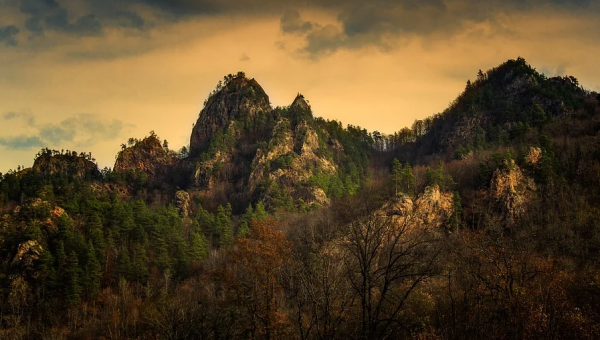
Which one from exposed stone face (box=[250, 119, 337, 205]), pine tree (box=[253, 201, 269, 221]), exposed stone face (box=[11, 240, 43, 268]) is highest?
exposed stone face (box=[250, 119, 337, 205])

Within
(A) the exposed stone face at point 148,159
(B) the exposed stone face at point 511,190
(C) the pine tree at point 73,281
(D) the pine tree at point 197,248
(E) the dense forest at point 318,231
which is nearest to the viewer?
(E) the dense forest at point 318,231

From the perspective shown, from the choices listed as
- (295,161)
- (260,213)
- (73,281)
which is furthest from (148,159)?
(73,281)

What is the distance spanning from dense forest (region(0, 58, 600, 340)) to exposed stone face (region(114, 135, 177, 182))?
0.61 metres

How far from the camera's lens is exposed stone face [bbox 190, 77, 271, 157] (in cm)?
16488

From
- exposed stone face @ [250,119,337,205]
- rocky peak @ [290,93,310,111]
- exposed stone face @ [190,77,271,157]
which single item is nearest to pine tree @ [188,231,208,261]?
exposed stone face @ [250,119,337,205]

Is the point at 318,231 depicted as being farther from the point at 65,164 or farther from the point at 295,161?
the point at 65,164

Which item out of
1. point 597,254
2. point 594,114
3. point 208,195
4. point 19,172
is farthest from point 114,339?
point 594,114

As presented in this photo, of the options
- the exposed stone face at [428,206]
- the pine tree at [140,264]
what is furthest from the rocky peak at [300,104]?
the pine tree at [140,264]

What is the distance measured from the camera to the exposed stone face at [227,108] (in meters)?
165

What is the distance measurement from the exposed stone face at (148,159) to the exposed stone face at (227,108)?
37.1 feet

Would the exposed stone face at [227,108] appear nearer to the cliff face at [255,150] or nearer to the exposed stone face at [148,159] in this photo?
the cliff face at [255,150]

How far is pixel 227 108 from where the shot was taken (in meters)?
168

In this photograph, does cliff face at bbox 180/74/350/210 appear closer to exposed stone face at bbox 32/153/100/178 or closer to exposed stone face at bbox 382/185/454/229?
exposed stone face at bbox 32/153/100/178

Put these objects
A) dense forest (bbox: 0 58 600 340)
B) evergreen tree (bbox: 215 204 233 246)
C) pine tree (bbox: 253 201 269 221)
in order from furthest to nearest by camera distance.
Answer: pine tree (bbox: 253 201 269 221)
evergreen tree (bbox: 215 204 233 246)
dense forest (bbox: 0 58 600 340)
